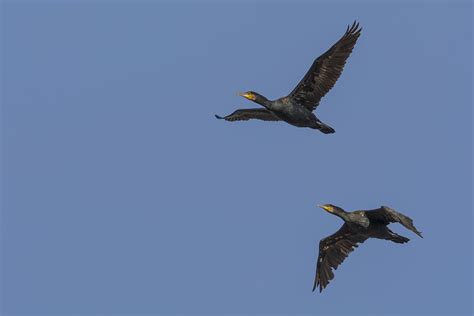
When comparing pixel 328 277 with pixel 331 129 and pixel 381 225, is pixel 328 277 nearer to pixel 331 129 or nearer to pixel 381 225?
pixel 381 225

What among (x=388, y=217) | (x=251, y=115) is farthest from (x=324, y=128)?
(x=251, y=115)

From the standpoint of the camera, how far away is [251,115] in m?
34.9

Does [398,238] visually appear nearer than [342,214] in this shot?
Yes

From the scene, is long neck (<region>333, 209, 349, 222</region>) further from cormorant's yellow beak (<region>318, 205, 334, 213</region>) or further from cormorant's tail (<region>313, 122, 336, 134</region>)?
cormorant's tail (<region>313, 122, 336, 134</region>)

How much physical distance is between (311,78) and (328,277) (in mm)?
6504

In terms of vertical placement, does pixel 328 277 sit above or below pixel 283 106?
below

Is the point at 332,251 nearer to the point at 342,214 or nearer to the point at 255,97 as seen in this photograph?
the point at 342,214

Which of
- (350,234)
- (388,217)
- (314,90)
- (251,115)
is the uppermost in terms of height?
(251,115)

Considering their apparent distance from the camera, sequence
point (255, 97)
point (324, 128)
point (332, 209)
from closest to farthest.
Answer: point (332, 209), point (324, 128), point (255, 97)

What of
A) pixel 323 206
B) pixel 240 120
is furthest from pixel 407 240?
pixel 240 120

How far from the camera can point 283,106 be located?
31.6m

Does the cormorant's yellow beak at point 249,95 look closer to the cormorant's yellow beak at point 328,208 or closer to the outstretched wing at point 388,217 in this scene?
the cormorant's yellow beak at point 328,208

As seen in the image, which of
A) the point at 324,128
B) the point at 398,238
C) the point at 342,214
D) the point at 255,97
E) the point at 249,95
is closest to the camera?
the point at 398,238

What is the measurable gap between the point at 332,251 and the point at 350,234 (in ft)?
2.86
